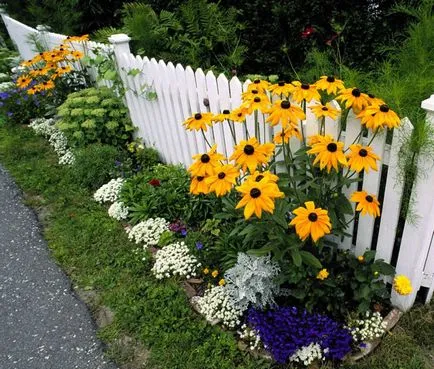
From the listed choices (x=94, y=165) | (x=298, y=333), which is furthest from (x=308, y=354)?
(x=94, y=165)

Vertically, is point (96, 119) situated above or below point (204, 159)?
below

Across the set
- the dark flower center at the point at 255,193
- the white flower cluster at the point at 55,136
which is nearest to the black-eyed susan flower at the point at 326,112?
the dark flower center at the point at 255,193

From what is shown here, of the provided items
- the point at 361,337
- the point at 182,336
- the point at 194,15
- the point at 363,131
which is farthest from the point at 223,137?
the point at 194,15

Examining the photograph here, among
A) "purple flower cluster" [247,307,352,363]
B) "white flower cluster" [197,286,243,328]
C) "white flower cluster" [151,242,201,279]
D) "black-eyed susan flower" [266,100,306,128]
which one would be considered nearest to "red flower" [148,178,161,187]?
"white flower cluster" [151,242,201,279]

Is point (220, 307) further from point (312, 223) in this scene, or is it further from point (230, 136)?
point (230, 136)

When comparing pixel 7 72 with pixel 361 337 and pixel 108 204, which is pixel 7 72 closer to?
pixel 108 204

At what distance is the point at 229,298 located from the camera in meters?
2.60

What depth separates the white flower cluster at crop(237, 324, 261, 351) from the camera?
7.76 feet

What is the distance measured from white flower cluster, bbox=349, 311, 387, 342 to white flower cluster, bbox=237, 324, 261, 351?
57 cm

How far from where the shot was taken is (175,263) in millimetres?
2967

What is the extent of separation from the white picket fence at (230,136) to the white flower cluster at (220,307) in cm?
87

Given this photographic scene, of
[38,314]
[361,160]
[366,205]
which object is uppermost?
[361,160]

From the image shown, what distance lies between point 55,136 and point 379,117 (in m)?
4.58

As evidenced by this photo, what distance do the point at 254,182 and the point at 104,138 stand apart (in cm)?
320
